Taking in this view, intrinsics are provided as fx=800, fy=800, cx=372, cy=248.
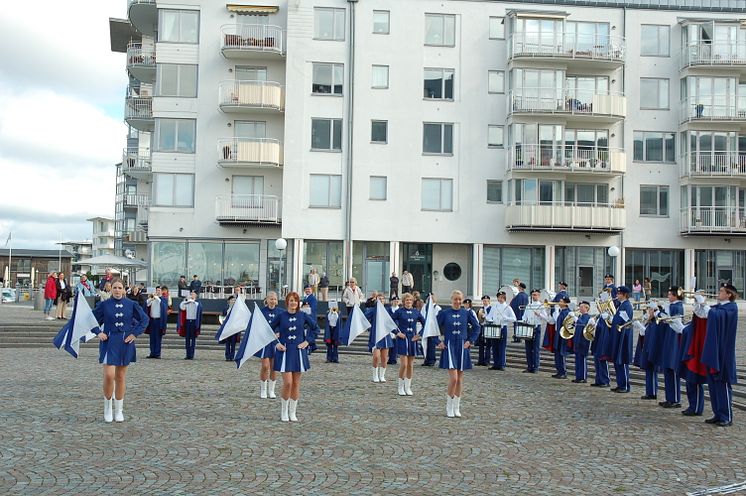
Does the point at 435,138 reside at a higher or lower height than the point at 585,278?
higher

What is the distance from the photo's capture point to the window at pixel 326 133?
→ 44156mm

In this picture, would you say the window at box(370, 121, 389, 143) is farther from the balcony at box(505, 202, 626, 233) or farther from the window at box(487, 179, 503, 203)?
the balcony at box(505, 202, 626, 233)

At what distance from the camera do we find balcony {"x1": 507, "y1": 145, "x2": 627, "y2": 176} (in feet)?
144

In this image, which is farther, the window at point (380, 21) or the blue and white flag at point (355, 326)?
the window at point (380, 21)

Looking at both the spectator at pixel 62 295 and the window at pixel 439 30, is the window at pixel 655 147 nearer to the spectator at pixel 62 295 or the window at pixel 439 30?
the window at pixel 439 30

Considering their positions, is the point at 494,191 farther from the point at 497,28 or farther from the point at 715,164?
the point at 715,164

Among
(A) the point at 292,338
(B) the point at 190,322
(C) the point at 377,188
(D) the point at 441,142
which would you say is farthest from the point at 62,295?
(D) the point at 441,142

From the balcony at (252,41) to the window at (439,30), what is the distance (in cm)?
814

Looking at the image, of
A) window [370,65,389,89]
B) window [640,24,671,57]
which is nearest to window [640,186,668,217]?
window [640,24,671,57]

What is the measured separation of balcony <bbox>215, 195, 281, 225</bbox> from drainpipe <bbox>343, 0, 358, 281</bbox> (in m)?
3.95

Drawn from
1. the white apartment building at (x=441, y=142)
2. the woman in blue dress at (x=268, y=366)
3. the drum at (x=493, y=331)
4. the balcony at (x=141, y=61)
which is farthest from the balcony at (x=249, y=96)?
the woman in blue dress at (x=268, y=366)

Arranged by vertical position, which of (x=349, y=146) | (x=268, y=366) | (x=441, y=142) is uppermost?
(x=441, y=142)

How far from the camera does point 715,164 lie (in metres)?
44.7

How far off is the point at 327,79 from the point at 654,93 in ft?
61.4
